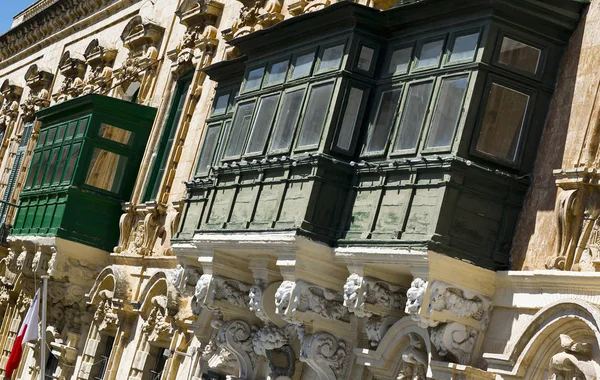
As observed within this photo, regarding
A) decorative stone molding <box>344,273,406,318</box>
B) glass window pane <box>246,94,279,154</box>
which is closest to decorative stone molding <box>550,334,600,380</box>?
decorative stone molding <box>344,273,406,318</box>

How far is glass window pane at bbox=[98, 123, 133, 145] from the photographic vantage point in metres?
27.2

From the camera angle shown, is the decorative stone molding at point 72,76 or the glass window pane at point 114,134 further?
the decorative stone molding at point 72,76

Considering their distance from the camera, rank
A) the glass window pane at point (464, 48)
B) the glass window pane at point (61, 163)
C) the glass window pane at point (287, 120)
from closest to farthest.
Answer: the glass window pane at point (464, 48) → the glass window pane at point (287, 120) → the glass window pane at point (61, 163)

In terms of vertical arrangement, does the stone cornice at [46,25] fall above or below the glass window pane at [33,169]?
above

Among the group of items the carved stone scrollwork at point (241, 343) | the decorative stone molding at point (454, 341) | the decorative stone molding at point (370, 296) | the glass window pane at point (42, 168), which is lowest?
the carved stone scrollwork at point (241, 343)

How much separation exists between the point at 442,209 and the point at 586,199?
1560 mm

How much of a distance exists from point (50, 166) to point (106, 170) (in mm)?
2091

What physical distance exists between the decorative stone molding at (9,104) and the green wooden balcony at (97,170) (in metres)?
12.8

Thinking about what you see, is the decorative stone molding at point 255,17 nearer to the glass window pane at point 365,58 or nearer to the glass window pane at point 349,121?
the glass window pane at point 365,58

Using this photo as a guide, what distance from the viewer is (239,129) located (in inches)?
784

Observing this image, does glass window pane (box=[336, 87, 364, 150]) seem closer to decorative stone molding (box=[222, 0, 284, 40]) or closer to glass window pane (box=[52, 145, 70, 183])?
decorative stone molding (box=[222, 0, 284, 40])

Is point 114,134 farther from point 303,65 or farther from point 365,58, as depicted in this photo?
point 365,58

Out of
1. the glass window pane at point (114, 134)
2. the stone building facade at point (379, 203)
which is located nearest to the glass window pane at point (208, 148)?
the stone building facade at point (379, 203)

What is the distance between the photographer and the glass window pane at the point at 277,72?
19.0 m
